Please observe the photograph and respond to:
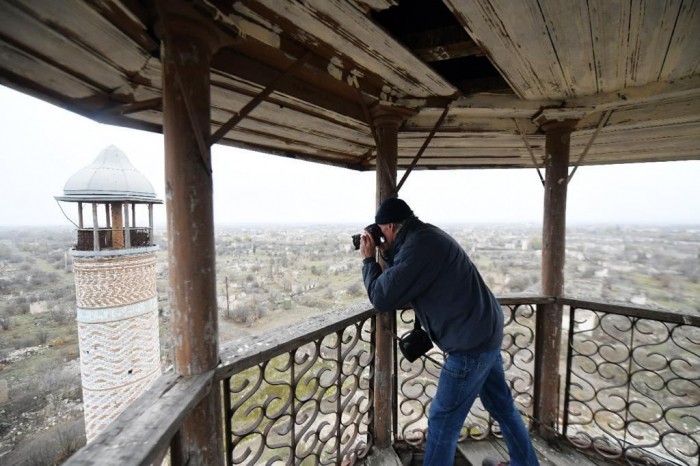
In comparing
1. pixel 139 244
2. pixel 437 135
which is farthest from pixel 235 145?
pixel 139 244

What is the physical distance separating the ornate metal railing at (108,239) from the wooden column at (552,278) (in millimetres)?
10590

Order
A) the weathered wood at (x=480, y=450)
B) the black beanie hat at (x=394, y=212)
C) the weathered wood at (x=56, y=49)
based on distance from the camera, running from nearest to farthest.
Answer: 1. the weathered wood at (x=56, y=49)
2. the black beanie hat at (x=394, y=212)
3. the weathered wood at (x=480, y=450)

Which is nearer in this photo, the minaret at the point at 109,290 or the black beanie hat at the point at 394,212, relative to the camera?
the black beanie hat at the point at 394,212

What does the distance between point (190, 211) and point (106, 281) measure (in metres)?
9.77

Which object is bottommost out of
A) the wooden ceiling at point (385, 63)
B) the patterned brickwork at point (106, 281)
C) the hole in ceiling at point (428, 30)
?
the patterned brickwork at point (106, 281)

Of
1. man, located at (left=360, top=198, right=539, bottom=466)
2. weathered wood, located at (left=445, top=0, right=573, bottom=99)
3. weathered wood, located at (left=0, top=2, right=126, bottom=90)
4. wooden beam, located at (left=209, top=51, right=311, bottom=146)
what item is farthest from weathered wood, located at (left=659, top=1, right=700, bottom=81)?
weathered wood, located at (left=0, top=2, right=126, bottom=90)

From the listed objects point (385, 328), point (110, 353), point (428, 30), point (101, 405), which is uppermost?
point (428, 30)

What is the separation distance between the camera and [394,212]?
183 centimetres

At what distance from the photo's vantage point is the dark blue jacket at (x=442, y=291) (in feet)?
5.34

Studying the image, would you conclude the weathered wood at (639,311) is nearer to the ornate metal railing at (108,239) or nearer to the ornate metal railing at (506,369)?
the ornate metal railing at (506,369)

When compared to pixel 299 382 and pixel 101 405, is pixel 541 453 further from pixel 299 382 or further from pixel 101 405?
pixel 101 405

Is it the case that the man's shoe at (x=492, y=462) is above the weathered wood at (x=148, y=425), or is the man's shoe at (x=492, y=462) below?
below

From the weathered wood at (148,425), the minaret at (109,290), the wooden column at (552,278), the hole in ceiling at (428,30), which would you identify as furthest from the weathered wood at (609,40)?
the minaret at (109,290)

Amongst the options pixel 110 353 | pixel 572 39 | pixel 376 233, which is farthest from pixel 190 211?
pixel 110 353
